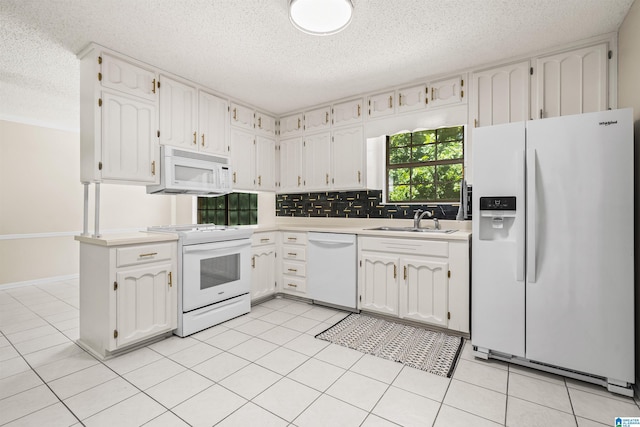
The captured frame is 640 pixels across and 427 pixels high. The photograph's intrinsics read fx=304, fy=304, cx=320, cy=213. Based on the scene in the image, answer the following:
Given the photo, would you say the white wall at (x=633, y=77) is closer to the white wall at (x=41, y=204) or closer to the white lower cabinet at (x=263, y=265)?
the white lower cabinet at (x=263, y=265)

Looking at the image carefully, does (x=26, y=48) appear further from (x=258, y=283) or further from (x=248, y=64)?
(x=258, y=283)

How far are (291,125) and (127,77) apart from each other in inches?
79.0

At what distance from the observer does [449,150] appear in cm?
334

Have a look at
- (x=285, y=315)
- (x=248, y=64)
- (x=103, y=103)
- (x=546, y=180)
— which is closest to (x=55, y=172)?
(x=103, y=103)

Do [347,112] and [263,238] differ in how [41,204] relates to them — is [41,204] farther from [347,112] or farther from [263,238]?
[347,112]

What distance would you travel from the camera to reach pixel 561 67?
2514 millimetres

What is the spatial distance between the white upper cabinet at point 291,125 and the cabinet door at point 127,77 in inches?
69.2

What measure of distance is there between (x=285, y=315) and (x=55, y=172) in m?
4.20

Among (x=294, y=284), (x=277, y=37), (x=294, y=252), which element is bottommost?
(x=294, y=284)

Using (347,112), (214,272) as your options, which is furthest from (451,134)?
(214,272)

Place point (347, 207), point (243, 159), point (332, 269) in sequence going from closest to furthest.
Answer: point (332, 269)
point (243, 159)
point (347, 207)

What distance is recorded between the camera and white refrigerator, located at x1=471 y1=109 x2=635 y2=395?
1.81 m

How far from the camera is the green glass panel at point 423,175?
3.43m

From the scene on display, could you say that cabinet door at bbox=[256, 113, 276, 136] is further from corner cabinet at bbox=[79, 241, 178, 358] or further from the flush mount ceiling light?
the flush mount ceiling light
